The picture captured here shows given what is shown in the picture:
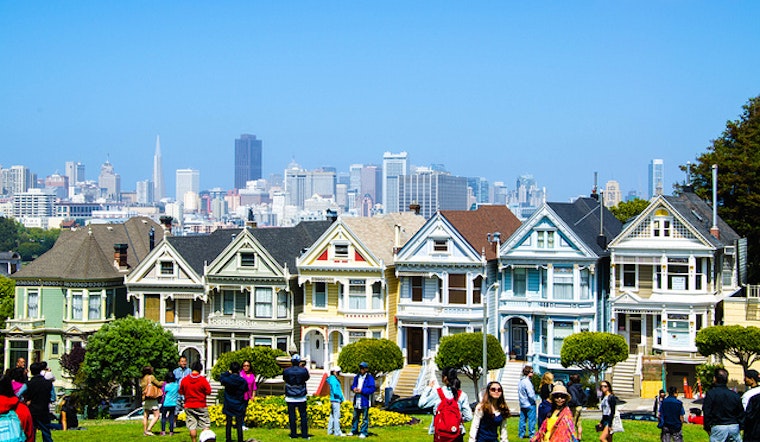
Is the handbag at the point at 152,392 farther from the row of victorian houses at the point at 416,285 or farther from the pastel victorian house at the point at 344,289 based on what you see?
the pastel victorian house at the point at 344,289

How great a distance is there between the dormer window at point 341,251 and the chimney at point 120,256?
46.8 ft

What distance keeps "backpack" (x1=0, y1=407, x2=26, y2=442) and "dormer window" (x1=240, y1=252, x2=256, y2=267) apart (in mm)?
37388

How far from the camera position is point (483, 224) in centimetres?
5775

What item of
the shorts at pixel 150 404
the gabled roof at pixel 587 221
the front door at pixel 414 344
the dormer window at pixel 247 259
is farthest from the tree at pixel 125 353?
the shorts at pixel 150 404

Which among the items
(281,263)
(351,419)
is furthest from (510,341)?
(351,419)

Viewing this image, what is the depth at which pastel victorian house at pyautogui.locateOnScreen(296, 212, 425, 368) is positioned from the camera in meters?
55.3

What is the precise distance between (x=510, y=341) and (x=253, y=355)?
482 inches

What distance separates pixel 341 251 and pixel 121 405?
1285cm

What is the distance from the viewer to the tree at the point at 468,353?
5016cm

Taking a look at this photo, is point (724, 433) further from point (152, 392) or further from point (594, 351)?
point (594, 351)

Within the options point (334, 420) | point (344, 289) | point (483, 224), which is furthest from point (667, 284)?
point (334, 420)

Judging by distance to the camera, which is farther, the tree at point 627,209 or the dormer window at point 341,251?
the tree at point 627,209

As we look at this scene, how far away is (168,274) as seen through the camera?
59.6 m

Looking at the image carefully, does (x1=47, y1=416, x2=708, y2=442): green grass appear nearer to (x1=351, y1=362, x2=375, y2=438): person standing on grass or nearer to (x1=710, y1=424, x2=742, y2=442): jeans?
(x1=351, y1=362, x2=375, y2=438): person standing on grass
